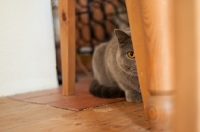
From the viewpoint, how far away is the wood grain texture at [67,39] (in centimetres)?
131

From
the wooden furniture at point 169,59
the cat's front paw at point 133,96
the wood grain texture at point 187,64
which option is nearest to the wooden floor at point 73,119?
the cat's front paw at point 133,96

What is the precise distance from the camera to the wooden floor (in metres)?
0.85

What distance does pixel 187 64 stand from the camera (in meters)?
0.56

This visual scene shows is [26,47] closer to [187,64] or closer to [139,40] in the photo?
[139,40]

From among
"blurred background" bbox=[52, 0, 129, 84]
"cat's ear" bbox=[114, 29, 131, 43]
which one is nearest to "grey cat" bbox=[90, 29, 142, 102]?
"cat's ear" bbox=[114, 29, 131, 43]

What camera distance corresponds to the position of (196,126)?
22.0 inches

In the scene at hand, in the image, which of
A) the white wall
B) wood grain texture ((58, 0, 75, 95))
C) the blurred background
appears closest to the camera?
wood grain texture ((58, 0, 75, 95))

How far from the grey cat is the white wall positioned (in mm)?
337

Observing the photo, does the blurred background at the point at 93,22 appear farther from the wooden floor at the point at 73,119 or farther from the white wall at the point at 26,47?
the wooden floor at the point at 73,119

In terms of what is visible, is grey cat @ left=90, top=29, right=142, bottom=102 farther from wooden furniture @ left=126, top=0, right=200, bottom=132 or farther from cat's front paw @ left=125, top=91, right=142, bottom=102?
wooden furniture @ left=126, top=0, right=200, bottom=132

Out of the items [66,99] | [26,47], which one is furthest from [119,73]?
[26,47]

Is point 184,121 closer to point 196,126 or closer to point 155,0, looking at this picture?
point 196,126

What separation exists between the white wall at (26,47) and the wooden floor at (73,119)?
0.29m

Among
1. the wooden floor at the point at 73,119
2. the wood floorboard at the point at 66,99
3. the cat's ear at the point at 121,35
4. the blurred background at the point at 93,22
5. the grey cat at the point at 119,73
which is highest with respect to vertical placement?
the blurred background at the point at 93,22
